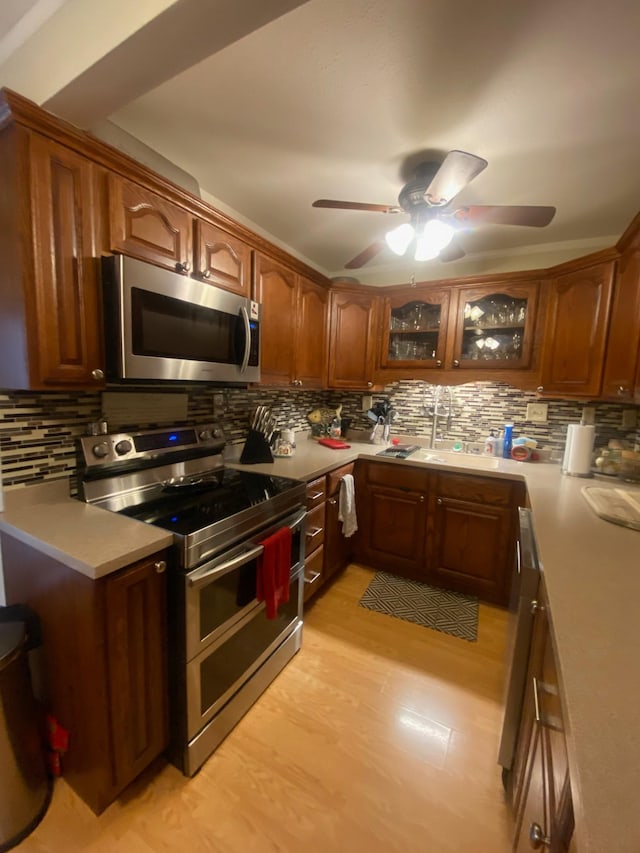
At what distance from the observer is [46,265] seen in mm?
1049

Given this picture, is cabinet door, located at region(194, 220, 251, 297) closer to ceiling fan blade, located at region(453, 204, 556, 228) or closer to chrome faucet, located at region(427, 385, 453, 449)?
ceiling fan blade, located at region(453, 204, 556, 228)

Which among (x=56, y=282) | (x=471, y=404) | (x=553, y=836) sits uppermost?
(x=56, y=282)

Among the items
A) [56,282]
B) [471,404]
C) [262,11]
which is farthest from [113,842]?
[471,404]

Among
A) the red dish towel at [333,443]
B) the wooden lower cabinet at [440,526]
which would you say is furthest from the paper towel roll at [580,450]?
the red dish towel at [333,443]

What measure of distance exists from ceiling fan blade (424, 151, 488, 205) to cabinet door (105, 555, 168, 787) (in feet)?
5.14

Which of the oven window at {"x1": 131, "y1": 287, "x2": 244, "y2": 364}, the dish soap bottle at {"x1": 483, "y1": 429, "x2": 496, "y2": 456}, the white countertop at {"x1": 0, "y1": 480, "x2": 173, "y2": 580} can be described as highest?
the oven window at {"x1": 131, "y1": 287, "x2": 244, "y2": 364}

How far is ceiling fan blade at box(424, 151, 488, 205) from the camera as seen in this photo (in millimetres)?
1116

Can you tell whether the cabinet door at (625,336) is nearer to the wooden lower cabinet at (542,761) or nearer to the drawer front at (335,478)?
the wooden lower cabinet at (542,761)

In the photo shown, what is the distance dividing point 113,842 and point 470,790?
1.11 m

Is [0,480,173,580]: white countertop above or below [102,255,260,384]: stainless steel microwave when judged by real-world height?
below

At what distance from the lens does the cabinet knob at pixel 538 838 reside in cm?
60

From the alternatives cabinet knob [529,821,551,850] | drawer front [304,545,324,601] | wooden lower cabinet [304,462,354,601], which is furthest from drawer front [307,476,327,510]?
cabinet knob [529,821,551,850]

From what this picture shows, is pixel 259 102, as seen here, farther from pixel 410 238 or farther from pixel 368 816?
pixel 368 816

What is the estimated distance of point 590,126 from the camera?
4.12 feet
